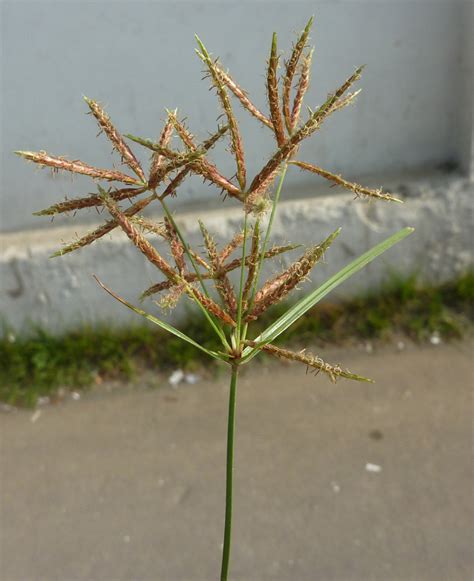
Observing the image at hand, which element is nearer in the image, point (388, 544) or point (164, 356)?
point (388, 544)

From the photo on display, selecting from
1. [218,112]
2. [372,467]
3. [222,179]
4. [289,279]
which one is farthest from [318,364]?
[218,112]

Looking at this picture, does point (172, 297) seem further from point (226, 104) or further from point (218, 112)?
point (218, 112)

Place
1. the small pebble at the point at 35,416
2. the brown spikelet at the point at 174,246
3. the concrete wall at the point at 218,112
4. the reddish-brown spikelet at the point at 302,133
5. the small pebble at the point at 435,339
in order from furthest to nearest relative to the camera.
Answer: the small pebble at the point at 435,339, the small pebble at the point at 35,416, the concrete wall at the point at 218,112, the brown spikelet at the point at 174,246, the reddish-brown spikelet at the point at 302,133

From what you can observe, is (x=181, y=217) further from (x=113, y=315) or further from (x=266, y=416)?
(x=266, y=416)

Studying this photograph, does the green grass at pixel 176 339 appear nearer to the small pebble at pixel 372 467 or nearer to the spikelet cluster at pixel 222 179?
the small pebble at pixel 372 467

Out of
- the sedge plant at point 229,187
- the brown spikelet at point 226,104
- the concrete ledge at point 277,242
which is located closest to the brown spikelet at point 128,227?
the sedge plant at point 229,187

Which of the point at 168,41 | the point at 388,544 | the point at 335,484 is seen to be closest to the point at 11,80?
the point at 168,41

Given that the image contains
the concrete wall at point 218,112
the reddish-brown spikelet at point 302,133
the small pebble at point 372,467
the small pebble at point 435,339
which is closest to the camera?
the reddish-brown spikelet at point 302,133
